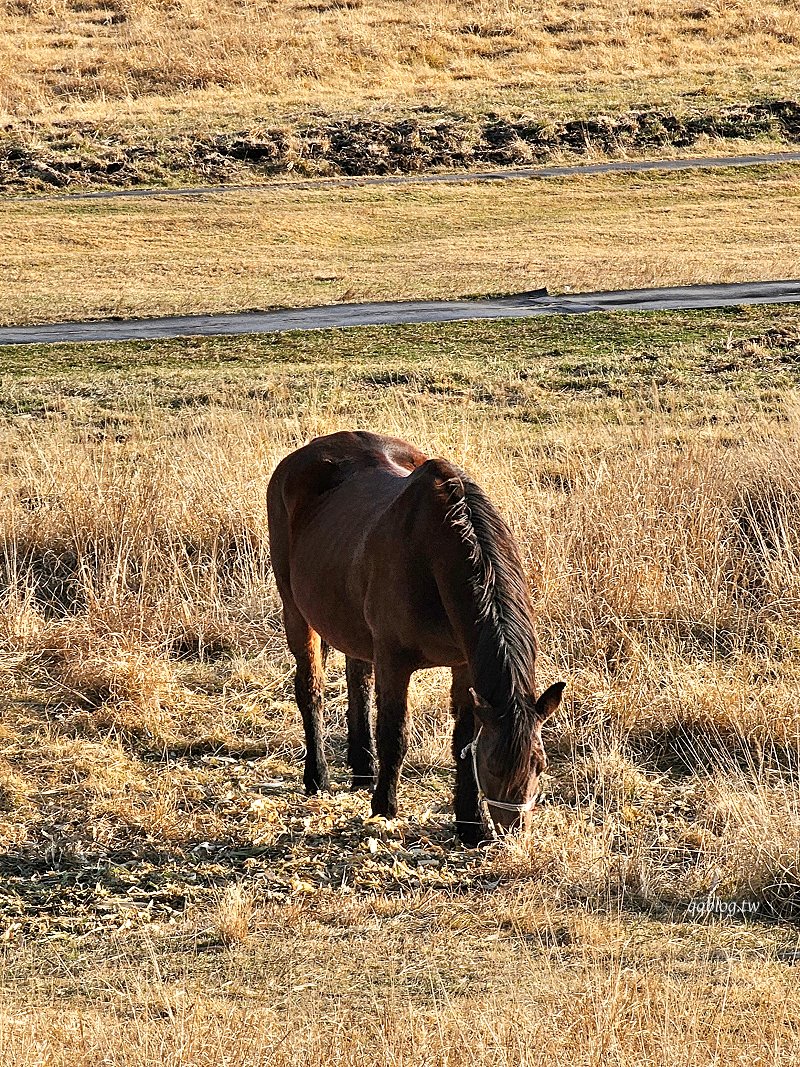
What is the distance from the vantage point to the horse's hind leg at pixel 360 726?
615 centimetres

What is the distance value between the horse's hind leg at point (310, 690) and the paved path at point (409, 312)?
15811 millimetres

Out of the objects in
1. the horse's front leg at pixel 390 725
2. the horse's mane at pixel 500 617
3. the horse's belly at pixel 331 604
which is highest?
the horse's mane at pixel 500 617

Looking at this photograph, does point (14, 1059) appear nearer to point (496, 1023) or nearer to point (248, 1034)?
point (248, 1034)

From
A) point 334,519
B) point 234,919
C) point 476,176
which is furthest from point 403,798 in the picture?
point 476,176

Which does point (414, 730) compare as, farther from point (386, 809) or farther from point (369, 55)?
point (369, 55)

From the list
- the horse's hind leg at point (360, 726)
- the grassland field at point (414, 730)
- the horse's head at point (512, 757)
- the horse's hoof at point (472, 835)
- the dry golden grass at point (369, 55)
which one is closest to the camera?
the grassland field at point (414, 730)

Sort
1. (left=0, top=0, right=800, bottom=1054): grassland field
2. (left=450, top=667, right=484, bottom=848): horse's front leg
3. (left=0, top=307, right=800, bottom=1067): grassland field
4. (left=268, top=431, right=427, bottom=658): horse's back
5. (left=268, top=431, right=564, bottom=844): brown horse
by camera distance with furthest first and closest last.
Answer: (left=268, top=431, right=427, bottom=658): horse's back → (left=450, top=667, right=484, bottom=848): horse's front leg → (left=268, top=431, right=564, bottom=844): brown horse → (left=0, top=0, right=800, bottom=1054): grassland field → (left=0, top=307, right=800, bottom=1067): grassland field

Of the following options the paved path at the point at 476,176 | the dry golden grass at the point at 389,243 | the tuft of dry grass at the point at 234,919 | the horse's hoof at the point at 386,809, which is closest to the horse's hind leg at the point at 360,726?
the horse's hoof at the point at 386,809

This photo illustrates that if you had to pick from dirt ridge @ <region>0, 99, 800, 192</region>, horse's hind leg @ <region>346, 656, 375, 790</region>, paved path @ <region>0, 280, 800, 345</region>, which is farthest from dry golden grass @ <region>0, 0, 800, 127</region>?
horse's hind leg @ <region>346, 656, 375, 790</region>

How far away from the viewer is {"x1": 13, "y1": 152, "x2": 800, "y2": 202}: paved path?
3716cm

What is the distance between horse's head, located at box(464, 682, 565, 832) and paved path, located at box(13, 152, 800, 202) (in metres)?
33.7

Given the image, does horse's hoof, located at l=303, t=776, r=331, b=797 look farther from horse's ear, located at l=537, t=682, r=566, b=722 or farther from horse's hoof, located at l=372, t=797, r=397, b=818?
horse's ear, located at l=537, t=682, r=566, b=722

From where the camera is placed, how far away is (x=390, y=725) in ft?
17.4

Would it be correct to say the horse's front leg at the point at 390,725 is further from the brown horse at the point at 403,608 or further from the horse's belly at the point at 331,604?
the horse's belly at the point at 331,604
